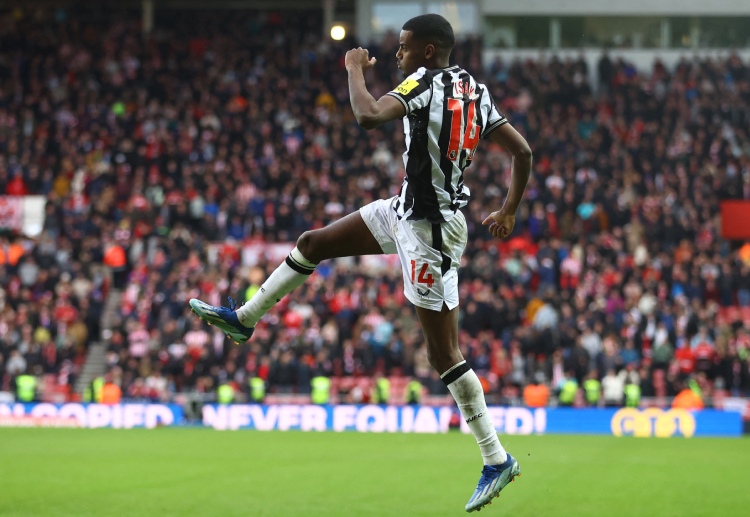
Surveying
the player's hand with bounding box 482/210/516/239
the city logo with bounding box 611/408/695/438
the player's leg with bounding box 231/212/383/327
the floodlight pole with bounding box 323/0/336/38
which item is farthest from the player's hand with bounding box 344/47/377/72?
the floodlight pole with bounding box 323/0/336/38

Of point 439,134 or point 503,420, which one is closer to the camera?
point 439,134

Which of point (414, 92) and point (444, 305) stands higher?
point (414, 92)

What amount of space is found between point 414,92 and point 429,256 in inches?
43.6

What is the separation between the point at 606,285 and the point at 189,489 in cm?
1569

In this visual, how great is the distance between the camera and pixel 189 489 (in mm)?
9812

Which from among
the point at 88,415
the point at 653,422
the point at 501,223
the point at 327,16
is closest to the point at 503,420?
the point at 653,422

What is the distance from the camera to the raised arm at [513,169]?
744cm

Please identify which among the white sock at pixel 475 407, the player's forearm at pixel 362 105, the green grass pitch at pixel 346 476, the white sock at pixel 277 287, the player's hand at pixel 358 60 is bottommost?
the green grass pitch at pixel 346 476

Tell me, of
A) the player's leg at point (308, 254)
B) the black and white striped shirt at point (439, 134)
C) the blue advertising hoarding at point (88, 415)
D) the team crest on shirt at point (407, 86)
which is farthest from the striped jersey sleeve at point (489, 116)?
the blue advertising hoarding at point (88, 415)

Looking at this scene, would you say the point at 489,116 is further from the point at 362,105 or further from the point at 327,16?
the point at 327,16

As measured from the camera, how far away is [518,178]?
296 inches

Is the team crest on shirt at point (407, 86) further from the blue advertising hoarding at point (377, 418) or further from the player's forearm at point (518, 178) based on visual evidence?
the blue advertising hoarding at point (377, 418)

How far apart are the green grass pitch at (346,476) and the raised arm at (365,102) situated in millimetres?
3043

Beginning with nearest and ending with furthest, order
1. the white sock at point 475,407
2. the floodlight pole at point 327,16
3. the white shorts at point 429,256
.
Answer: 1. the white shorts at point 429,256
2. the white sock at point 475,407
3. the floodlight pole at point 327,16
